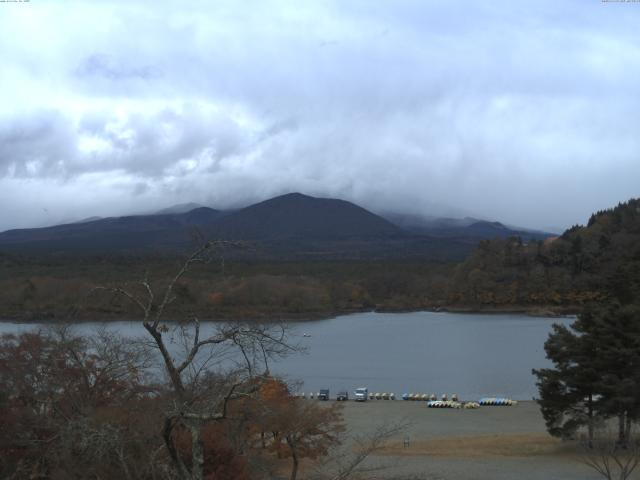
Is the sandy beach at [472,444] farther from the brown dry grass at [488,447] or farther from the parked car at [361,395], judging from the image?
the parked car at [361,395]

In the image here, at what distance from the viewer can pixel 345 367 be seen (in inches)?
1471

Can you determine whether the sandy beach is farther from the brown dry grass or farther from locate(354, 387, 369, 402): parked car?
locate(354, 387, 369, 402): parked car

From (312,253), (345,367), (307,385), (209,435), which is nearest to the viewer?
(209,435)

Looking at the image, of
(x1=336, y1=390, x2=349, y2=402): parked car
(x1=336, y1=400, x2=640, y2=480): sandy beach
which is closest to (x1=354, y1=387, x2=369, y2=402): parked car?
(x1=336, y1=390, x2=349, y2=402): parked car

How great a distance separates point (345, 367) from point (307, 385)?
231 inches

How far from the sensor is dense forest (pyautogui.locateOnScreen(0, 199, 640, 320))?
202 feet

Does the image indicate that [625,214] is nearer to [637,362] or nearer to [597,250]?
[597,250]

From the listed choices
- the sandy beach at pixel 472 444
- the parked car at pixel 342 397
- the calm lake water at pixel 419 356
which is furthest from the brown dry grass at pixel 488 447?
the parked car at pixel 342 397

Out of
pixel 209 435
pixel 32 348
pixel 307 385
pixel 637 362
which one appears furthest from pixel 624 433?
pixel 307 385

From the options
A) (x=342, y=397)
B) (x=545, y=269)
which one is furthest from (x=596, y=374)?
(x=545, y=269)

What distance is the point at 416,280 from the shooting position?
3189 inches

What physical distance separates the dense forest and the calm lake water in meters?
6.31

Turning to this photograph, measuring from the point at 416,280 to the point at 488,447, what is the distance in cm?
6416

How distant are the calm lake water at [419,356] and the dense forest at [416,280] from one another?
6.31 meters
